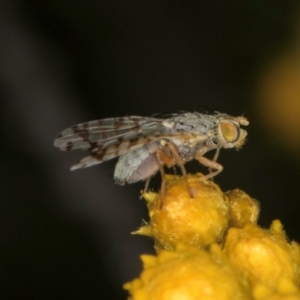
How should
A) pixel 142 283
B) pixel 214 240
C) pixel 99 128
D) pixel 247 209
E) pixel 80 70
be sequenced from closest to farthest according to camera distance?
pixel 142 283 → pixel 214 240 → pixel 247 209 → pixel 99 128 → pixel 80 70

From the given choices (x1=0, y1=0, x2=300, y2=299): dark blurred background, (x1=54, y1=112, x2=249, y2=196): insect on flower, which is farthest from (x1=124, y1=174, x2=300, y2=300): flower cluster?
(x1=0, y1=0, x2=300, y2=299): dark blurred background

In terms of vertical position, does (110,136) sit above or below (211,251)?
above

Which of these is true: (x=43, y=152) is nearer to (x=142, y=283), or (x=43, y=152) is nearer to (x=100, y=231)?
(x=100, y=231)

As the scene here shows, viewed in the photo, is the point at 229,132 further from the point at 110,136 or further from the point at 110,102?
the point at 110,102

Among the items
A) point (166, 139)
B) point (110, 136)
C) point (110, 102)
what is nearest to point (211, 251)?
point (166, 139)

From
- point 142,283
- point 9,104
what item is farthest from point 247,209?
point 9,104

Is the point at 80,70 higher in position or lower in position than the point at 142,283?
higher

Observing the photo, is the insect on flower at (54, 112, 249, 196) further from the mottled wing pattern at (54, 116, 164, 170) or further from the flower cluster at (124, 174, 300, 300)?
the flower cluster at (124, 174, 300, 300)
